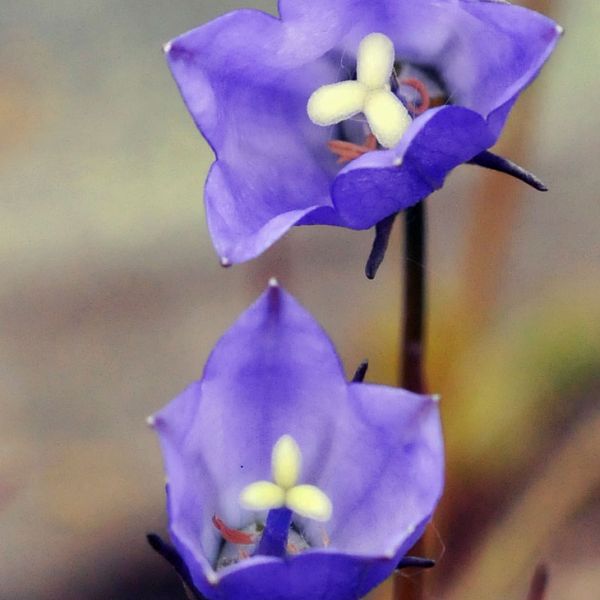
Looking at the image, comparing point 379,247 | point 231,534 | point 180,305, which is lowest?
point 180,305

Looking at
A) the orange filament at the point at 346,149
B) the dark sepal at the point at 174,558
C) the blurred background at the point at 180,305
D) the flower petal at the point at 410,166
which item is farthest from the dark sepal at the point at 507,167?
the blurred background at the point at 180,305

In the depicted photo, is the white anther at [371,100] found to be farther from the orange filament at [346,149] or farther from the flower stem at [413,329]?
the flower stem at [413,329]

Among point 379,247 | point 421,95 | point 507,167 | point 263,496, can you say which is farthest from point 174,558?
point 421,95

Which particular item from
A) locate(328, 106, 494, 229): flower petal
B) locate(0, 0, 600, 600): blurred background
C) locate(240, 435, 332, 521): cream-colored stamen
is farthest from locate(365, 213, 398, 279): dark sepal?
locate(0, 0, 600, 600): blurred background

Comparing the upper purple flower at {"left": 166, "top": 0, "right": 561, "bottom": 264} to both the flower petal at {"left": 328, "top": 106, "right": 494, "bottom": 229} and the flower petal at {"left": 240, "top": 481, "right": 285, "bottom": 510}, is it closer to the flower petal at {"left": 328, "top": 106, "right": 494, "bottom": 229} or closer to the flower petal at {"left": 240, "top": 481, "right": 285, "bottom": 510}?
the flower petal at {"left": 328, "top": 106, "right": 494, "bottom": 229}

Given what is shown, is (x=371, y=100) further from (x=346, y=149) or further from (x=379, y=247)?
(x=379, y=247)
